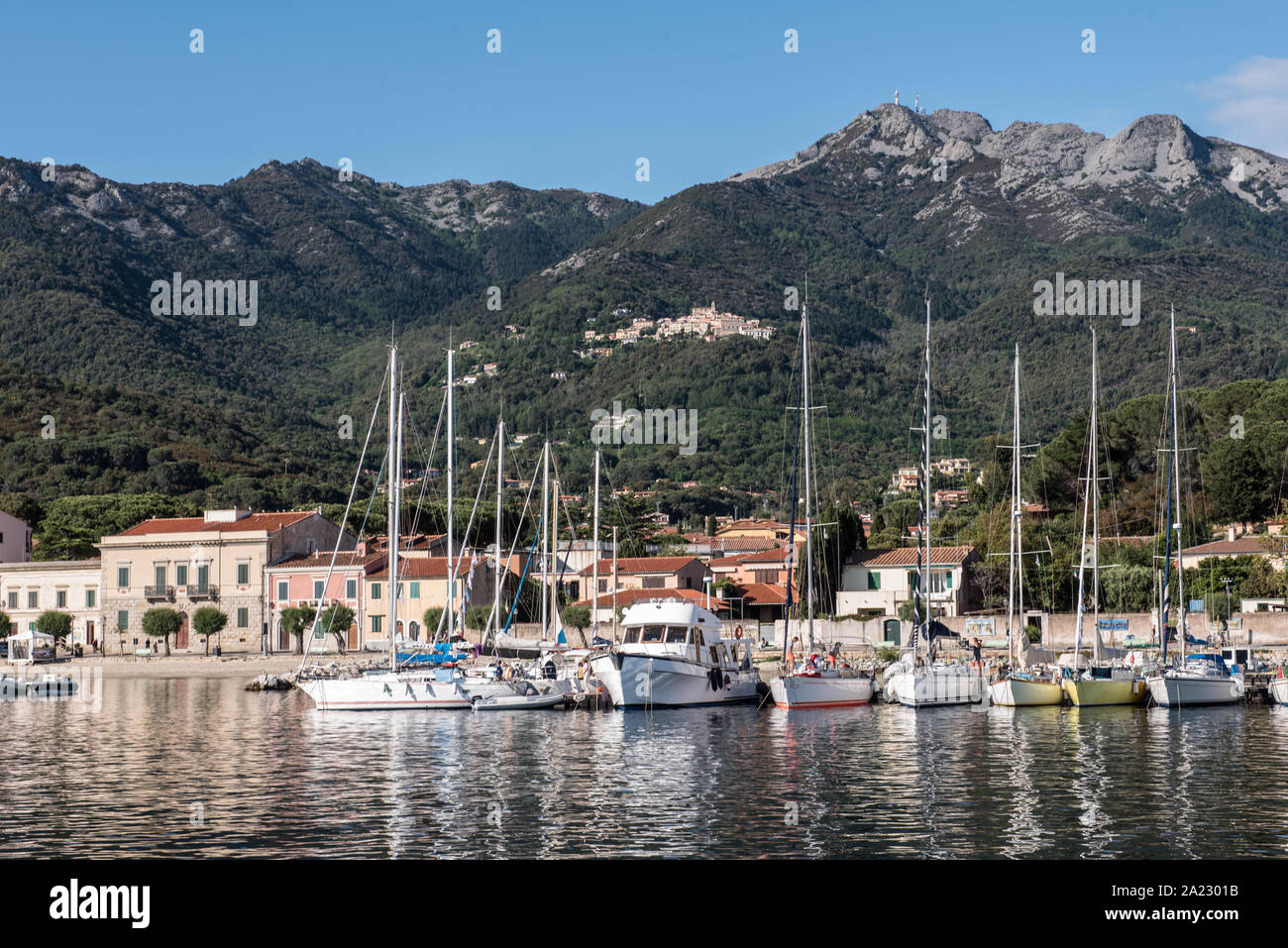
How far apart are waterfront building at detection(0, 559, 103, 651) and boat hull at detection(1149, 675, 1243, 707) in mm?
59186

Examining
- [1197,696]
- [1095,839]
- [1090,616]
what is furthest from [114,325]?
[1095,839]

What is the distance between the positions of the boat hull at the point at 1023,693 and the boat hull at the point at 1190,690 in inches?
120

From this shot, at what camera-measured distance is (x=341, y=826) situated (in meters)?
21.2

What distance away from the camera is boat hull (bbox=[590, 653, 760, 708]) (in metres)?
43.7

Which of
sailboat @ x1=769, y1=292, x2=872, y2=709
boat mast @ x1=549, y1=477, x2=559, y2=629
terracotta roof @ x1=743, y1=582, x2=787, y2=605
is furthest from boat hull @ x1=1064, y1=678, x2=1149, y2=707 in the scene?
terracotta roof @ x1=743, y1=582, x2=787, y2=605

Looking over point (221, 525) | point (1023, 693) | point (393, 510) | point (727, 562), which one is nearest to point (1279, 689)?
A: point (1023, 693)

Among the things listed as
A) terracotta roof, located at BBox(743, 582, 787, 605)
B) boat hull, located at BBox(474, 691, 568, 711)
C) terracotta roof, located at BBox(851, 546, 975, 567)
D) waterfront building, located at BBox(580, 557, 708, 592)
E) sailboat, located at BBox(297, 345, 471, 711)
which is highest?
terracotta roof, located at BBox(851, 546, 975, 567)

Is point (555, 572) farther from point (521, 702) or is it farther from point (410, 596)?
point (410, 596)

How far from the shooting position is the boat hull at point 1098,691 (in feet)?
145

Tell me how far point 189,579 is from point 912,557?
4155cm

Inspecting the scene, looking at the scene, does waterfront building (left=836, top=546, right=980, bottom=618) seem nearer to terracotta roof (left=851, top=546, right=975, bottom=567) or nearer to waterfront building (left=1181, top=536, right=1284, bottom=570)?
terracotta roof (left=851, top=546, right=975, bottom=567)

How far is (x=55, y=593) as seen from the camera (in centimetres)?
7981

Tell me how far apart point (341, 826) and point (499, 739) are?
47.4ft
